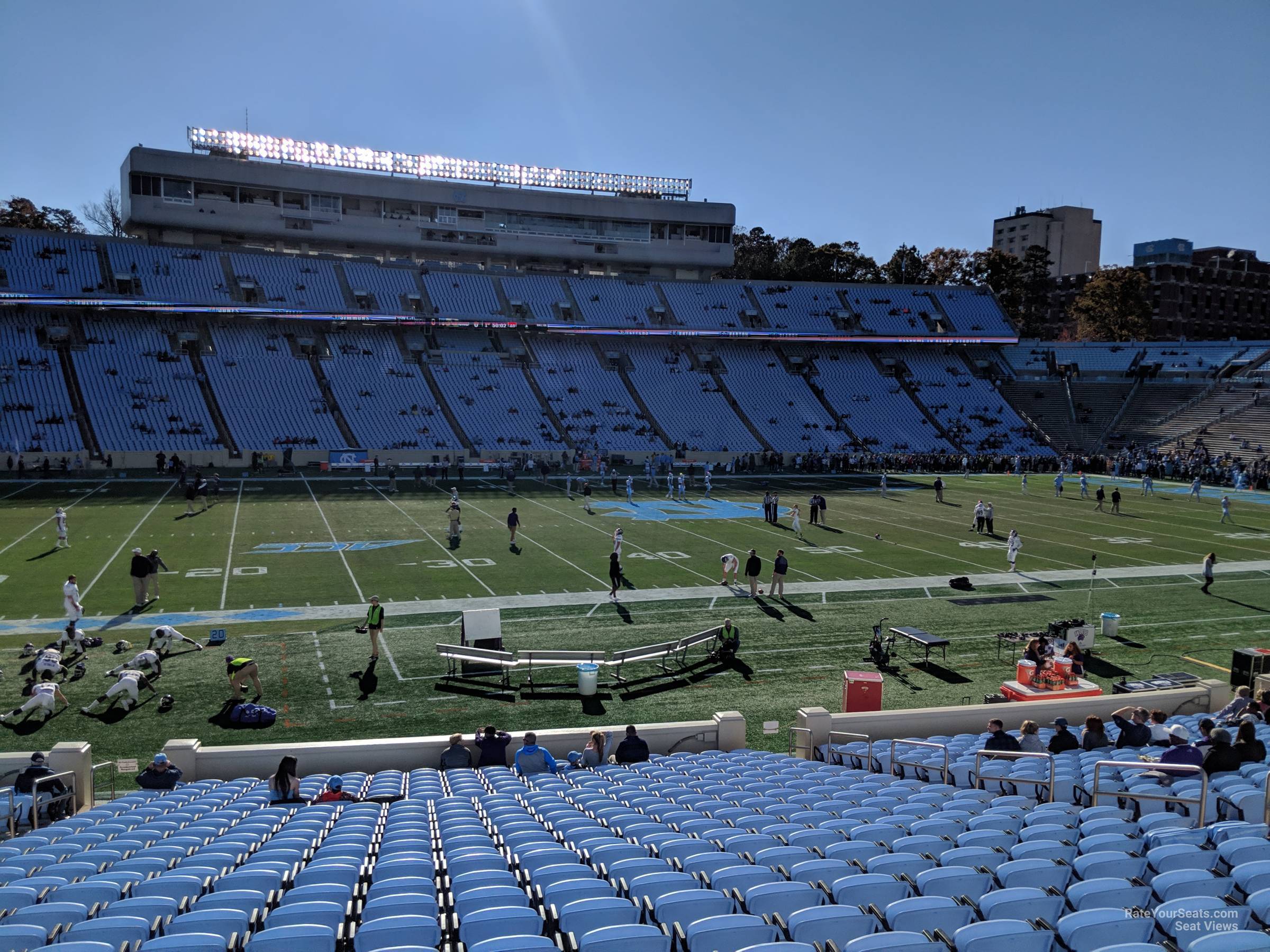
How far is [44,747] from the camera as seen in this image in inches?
504

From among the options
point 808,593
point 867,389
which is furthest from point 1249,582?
point 867,389

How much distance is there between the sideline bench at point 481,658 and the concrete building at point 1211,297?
119653 mm

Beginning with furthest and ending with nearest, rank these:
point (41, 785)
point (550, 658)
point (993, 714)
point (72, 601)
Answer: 1. point (72, 601)
2. point (550, 658)
3. point (993, 714)
4. point (41, 785)

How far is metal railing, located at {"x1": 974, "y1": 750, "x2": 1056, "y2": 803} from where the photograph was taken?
29.6 ft

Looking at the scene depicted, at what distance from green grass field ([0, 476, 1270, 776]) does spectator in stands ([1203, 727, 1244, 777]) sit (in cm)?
625

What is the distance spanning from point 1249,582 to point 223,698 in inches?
1048

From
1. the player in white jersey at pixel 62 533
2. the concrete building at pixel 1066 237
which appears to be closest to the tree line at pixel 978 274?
the concrete building at pixel 1066 237

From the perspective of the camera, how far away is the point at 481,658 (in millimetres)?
16531

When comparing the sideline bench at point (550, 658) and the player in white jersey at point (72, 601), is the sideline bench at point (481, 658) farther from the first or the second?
the player in white jersey at point (72, 601)

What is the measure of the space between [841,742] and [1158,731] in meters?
4.01

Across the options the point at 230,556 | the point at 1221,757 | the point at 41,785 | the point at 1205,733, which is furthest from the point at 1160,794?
the point at 230,556

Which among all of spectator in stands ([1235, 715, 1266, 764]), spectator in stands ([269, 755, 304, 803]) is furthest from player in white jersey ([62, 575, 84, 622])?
spectator in stands ([1235, 715, 1266, 764])

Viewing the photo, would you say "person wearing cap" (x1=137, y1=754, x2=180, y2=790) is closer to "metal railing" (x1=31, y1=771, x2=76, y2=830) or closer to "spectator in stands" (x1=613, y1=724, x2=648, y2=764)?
"metal railing" (x1=31, y1=771, x2=76, y2=830)

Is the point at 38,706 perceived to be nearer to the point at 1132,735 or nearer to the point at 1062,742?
the point at 1062,742
